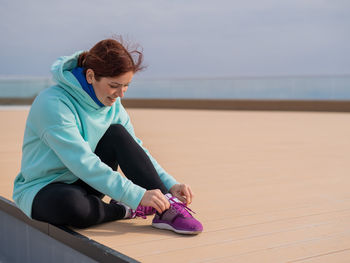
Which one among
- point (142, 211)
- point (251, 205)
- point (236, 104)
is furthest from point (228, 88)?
point (142, 211)

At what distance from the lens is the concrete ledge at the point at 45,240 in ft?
6.05

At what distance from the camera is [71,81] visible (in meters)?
2.07

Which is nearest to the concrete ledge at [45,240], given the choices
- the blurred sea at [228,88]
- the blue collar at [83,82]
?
the blue collar at [83,82]

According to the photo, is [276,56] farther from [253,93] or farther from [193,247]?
[193,247]

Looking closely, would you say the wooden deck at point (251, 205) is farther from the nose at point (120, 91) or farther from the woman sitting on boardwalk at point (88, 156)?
the nose at point (120, 91)

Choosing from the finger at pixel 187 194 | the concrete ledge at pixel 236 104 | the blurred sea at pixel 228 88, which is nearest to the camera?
the finger at pixel 187 194

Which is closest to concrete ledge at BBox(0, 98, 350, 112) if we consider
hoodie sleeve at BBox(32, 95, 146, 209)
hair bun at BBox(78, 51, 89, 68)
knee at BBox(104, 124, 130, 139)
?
knee at BBox(104, 124, 130, 139)

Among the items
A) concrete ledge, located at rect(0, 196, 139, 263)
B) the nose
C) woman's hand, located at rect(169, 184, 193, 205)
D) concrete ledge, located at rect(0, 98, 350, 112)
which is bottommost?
concrete ledge, located at rect(0, 98, 350, 112)

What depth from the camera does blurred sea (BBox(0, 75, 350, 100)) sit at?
1518cm

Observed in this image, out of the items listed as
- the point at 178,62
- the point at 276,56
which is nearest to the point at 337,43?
the point at 276,56

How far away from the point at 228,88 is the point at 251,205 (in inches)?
576

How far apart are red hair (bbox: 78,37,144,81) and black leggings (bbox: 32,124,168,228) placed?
32 centimetres

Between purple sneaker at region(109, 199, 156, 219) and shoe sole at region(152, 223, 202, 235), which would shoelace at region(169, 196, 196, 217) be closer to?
shoe sole at region(152, 223, 202, 235)

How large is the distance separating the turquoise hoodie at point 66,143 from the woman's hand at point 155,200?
0.07ft
